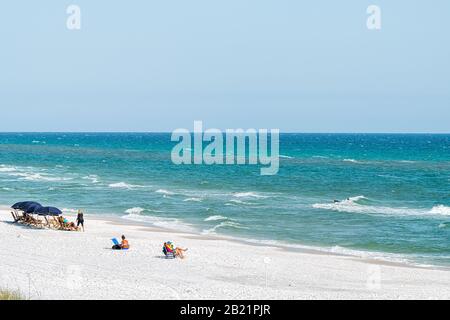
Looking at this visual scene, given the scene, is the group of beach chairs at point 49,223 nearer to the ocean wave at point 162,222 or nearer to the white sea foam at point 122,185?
the ocean wave at point 162,222

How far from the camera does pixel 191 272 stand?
2209cm

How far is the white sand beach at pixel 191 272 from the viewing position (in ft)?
60.9

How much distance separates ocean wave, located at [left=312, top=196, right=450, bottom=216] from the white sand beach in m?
15.0

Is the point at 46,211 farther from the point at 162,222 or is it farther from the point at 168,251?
the point at 168,251

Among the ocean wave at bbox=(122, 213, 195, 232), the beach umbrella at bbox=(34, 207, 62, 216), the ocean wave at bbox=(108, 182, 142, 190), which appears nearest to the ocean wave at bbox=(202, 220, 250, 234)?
the ocean wave at bbox=(122, 213, 195, 232)

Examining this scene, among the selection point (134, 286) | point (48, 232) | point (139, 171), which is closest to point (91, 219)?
point (48, 232)

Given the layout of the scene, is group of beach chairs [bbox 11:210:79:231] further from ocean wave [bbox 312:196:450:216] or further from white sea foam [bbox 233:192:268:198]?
white sea foam [bbox 233:192:268:198]

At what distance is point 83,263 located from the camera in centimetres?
2305

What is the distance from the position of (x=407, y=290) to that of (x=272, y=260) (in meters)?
6.49

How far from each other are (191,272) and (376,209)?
24.7 m

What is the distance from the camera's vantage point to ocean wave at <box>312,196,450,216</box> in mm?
41438

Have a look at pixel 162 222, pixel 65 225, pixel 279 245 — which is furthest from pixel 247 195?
pixel 65 225
